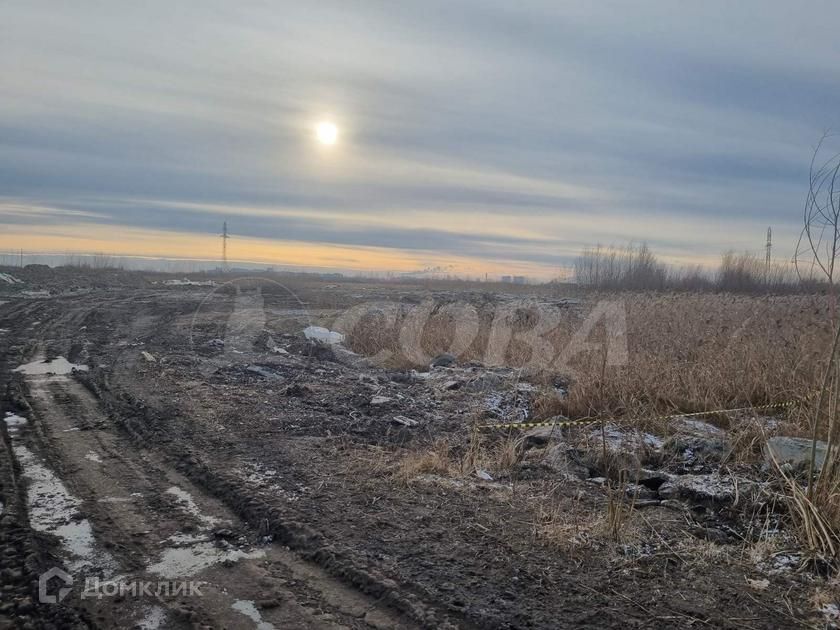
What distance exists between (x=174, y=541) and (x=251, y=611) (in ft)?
2.76

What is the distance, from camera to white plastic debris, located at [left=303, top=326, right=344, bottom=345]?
11.7 meters

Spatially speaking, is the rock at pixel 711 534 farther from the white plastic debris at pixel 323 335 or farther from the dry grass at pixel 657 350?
the white plastic debris at pixel 323 335

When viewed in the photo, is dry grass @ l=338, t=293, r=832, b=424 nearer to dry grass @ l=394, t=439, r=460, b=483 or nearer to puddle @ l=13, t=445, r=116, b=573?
dry grass @ l=394, t=439, r=460, b=483

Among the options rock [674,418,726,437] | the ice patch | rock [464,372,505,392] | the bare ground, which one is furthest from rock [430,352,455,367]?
the ice patch

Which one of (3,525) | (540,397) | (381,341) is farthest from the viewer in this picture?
(381,341)

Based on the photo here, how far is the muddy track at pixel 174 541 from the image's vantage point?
8.55 feet

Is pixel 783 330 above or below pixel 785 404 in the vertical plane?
above

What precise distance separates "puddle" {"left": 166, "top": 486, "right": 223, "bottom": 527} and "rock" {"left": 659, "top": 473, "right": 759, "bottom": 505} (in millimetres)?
3201

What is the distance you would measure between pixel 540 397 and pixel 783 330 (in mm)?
5113

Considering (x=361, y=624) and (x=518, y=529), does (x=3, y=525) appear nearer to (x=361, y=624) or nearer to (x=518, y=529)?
(x=361, y=624)

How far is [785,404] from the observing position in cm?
661

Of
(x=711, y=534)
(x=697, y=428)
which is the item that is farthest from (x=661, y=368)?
(x=711, y=534)


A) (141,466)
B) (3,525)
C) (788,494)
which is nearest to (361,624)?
(3,525)

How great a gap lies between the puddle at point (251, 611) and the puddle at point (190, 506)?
2.89 ft
